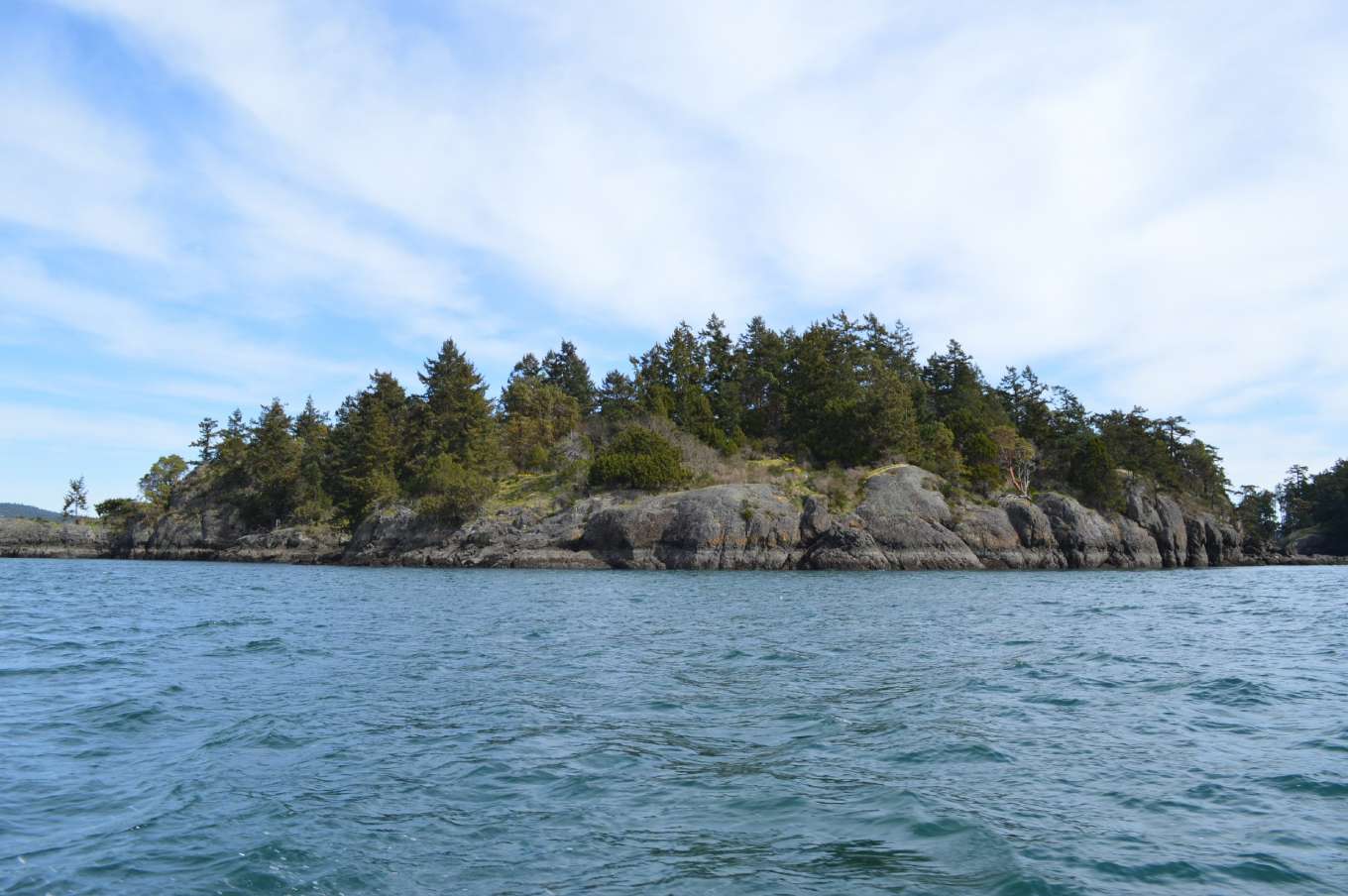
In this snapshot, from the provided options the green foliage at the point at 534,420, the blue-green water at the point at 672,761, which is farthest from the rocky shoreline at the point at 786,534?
the blue-green water at the point at 672,761

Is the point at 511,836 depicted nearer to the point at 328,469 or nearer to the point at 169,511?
the point at 328,469

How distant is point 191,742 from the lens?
991 centimetres

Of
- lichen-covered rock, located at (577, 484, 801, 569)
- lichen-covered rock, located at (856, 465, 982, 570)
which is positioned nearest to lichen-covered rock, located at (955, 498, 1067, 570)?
lichen-covered rock, located at (856, 465, 982, 570)

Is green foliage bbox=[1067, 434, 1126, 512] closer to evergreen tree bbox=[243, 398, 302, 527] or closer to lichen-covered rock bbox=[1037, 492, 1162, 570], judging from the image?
lichen-covered rock bbox=[1037, 492, 1162, 570]

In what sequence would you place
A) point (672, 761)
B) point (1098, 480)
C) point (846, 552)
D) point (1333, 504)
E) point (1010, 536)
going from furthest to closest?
point (1333, 504), point (1098, 480), point (1010, 536), point (846, 552), point (672, 761)

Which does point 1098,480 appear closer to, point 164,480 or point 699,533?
point 699,533

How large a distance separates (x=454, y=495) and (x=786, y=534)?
23445 millimetres

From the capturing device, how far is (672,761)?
9250 millimetres

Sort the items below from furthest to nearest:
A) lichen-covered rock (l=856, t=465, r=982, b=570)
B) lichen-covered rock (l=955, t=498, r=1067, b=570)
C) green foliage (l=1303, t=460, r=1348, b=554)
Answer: green foliage (l=1303, t=460, r=1348, b=554) < lichen-covered rock (l=955, t=498, r=1067, b=570) < lichen-covered rock (l=856, t=465, r=982, b=570)

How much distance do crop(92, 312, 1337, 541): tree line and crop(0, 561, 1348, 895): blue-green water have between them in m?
44.5

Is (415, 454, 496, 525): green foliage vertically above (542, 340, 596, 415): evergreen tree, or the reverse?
(542, 340, 596, 415): evergreen tree

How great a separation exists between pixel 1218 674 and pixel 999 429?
189 ft

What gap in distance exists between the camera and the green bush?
60.2 metres

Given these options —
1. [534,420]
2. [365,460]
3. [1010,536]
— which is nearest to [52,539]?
[365,460]
